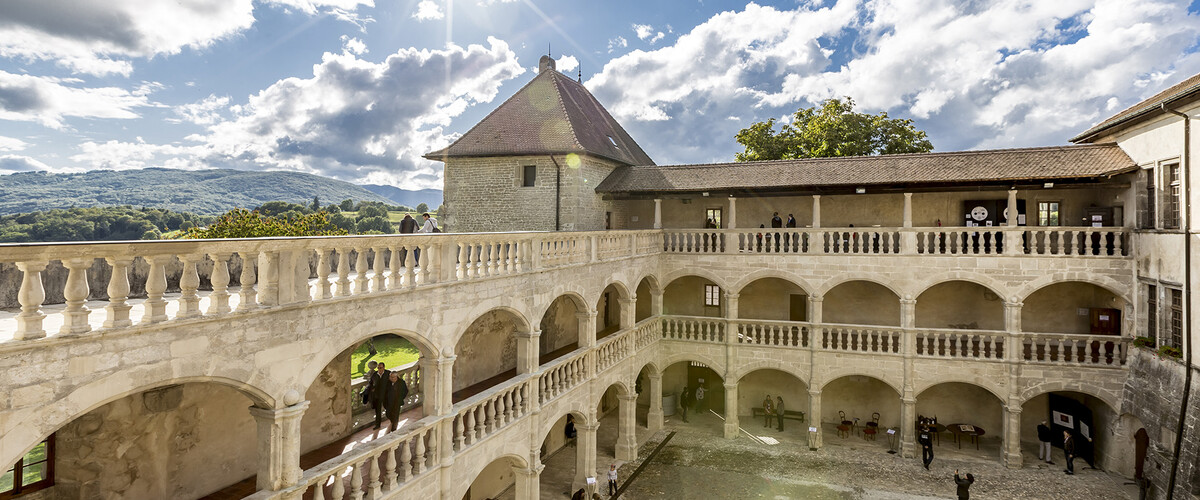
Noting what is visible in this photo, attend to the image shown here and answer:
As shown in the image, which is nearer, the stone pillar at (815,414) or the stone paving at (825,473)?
the stone paving at (825,473)

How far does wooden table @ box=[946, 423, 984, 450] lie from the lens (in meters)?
21.1

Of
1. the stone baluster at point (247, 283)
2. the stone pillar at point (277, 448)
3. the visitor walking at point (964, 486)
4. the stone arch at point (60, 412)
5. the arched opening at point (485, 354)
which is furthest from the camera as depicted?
the visitor walking at point (964, 486)

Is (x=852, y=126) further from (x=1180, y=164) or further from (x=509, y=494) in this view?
(x=509, y=494)

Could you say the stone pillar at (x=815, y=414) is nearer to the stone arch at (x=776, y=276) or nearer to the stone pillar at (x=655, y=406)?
the stone arch at (x=776, y=276)

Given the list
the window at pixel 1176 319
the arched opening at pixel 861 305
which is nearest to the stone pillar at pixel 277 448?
the arched opening at pixel 861 305

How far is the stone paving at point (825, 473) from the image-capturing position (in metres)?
17.5

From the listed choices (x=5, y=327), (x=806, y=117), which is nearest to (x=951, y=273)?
(x=806, y=117)

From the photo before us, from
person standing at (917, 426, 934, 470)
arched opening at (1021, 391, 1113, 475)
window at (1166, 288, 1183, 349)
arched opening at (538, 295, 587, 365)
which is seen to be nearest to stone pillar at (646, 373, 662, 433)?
arched opening at (538, 295, 587, 365)

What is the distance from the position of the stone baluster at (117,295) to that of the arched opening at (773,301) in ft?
68.3

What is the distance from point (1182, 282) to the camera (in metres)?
15.4

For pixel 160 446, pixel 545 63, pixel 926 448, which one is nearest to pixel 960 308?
pixel 926 448

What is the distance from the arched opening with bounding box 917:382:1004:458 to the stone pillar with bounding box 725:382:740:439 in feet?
21.9

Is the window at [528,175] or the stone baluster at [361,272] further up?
the window at [528,175]

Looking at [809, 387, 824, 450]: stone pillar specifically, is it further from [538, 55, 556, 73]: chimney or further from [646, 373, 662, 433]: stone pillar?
[538, 55, 556, 73]: chimney
